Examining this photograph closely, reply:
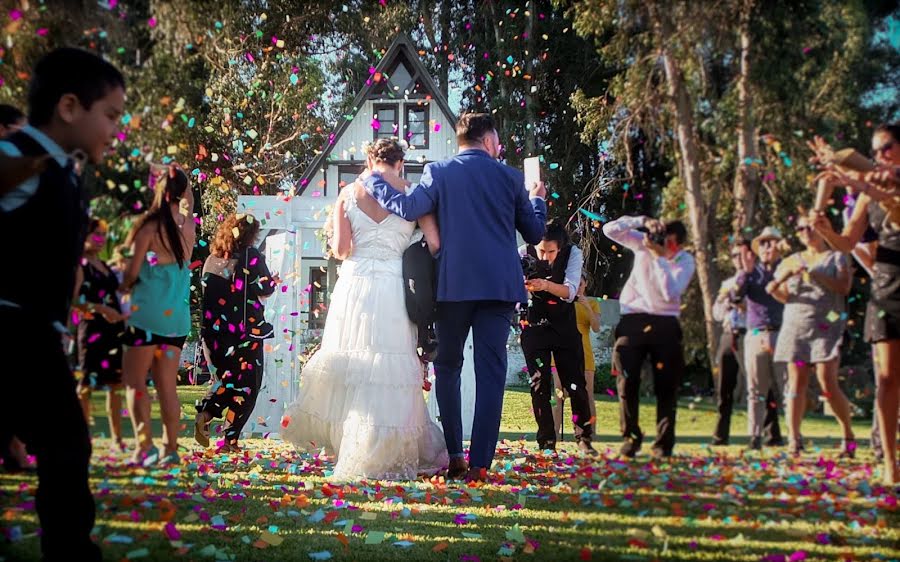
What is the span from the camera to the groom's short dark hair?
3064 millimetres

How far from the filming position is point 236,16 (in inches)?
95.5

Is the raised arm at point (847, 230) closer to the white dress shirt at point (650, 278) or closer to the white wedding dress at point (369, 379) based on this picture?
the white dress shirt at point (650, 278)

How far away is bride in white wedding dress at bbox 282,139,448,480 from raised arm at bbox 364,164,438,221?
1.98 ft

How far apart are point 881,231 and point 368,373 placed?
9.93 ft

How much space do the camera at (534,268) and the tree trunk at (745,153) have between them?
4.03 ft

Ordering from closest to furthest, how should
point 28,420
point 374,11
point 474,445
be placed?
1. point 28,420
2. point 374,11
3. point 474,445

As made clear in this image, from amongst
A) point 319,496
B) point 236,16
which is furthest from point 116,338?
point 319,496

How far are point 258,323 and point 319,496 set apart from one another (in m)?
0.83

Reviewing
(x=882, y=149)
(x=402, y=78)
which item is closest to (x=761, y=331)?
(x=882, y=149)

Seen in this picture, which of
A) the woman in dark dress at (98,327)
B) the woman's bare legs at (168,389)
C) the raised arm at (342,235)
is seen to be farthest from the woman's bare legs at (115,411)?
the raised arm at (342,235)

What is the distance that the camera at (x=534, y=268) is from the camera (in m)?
3.39

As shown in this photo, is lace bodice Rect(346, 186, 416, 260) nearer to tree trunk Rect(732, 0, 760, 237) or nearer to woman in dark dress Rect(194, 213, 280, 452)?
woman in dark dress Rect(194, 213, 280, 452)

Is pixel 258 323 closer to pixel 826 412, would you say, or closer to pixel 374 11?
pixel 374 11

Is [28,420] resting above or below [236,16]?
below
